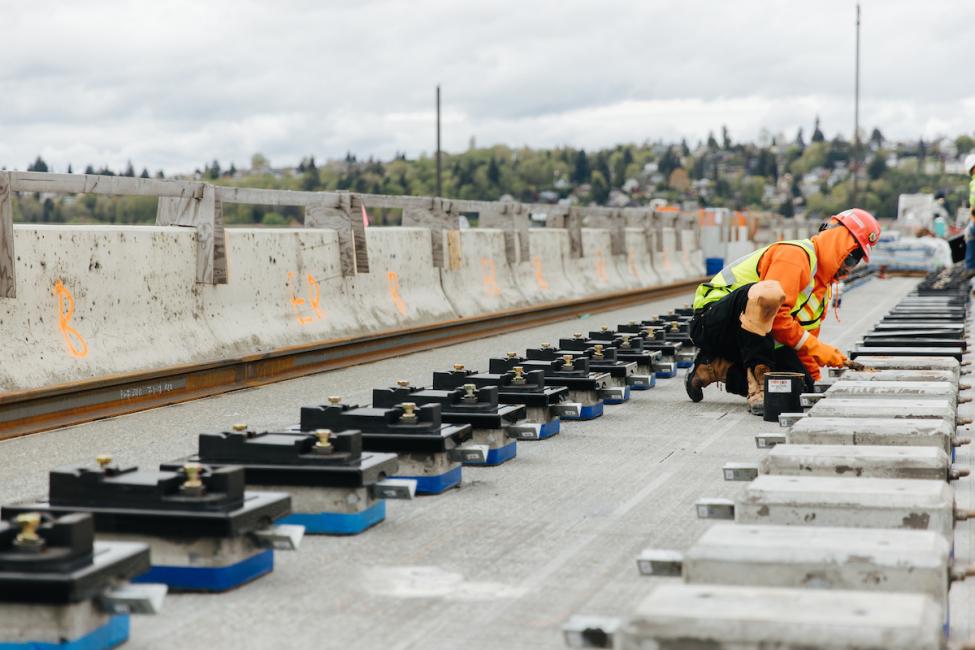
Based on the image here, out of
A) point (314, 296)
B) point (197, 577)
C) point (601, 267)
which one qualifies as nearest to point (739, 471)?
point (197, 577)

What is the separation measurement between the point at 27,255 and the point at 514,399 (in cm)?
343

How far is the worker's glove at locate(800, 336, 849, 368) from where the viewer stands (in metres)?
10.1

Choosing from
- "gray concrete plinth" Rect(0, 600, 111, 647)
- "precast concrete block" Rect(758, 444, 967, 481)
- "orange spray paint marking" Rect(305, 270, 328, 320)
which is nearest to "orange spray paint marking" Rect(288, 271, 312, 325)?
"orange spray paint marking" Rect(305, 270, 328, 320)

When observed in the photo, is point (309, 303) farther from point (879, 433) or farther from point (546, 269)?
point (546, 269)

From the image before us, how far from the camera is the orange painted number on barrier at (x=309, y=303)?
13.6 m

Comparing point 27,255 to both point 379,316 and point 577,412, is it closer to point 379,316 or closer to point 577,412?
point 577,412

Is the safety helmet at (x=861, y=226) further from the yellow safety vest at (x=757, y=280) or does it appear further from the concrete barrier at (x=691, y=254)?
the concrete barrier at (x=691, y=254)

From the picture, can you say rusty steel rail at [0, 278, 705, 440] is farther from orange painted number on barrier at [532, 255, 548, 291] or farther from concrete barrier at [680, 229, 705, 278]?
concrete barrier at [680, 229, 705, 278]

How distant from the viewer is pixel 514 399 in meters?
9.06

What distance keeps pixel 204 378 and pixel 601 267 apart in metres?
16.2

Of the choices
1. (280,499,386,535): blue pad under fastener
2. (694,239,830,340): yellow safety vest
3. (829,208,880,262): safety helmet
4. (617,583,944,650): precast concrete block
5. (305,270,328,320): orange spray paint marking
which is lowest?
(280,499,386,535): blue pad under fastener

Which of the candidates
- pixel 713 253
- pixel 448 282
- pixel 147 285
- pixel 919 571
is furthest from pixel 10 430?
pixel 713 253

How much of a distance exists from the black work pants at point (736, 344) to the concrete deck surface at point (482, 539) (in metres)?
0.36

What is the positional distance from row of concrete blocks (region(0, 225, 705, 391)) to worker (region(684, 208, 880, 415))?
13.5 ft
